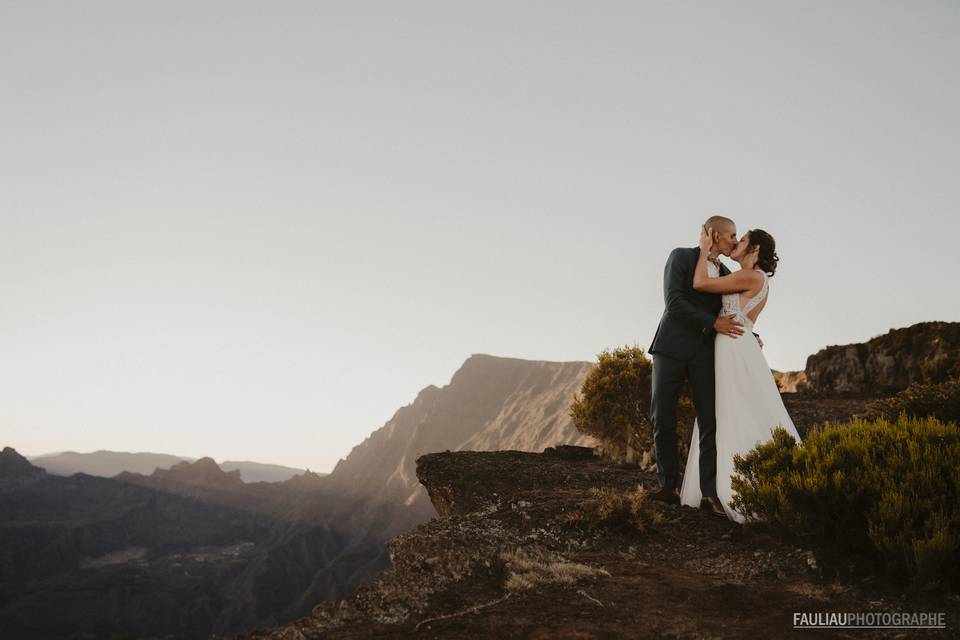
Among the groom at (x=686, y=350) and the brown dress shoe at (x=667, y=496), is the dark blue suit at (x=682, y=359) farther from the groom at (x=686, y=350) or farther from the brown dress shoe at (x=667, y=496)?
the brown dress shoe at (x=667, y=496)

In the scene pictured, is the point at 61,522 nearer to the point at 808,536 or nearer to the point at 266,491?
the point at 266,491

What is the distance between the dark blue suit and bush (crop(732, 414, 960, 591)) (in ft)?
3.74

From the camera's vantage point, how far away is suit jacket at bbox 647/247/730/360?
6.68 m

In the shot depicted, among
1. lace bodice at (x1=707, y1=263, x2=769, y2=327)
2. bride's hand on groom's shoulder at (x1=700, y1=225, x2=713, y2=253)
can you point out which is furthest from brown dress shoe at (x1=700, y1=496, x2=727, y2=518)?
bride's hand on groom's shoulder at (x1=700, y1=225, x2=713, y2=253)

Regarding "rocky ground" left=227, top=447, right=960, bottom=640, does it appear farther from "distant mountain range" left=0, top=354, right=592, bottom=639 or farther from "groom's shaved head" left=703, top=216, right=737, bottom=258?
"distant mountain range" left=0, top=354, right=592, bottom=639

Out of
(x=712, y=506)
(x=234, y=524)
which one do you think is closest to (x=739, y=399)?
(x=712, y=506)

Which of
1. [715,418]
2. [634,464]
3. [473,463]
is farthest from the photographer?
[634,464]

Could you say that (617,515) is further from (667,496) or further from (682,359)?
(682,359)

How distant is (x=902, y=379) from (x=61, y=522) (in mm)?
124421

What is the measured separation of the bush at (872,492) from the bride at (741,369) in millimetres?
706

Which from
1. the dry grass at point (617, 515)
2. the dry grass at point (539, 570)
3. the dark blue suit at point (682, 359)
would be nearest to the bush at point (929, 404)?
the dark blue suit at point (682, 359)

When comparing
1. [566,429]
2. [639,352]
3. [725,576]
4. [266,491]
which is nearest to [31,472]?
[266,491]

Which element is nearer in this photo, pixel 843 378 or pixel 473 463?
pixel 473 463

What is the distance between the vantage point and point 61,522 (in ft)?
332
